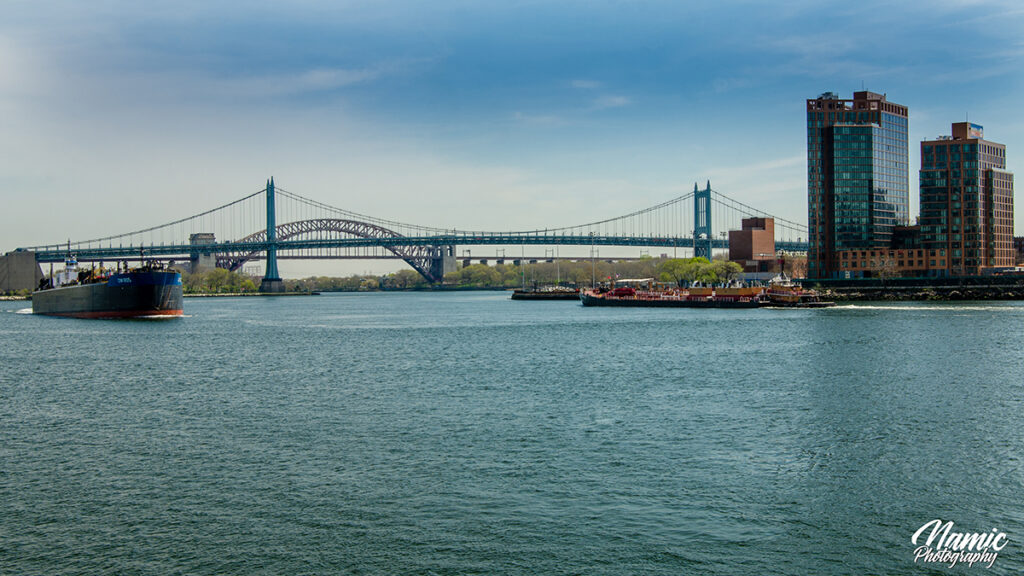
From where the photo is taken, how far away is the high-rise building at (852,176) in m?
127

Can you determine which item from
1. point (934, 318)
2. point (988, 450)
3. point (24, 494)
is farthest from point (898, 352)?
point (24, 494)

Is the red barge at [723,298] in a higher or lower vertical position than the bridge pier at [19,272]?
lower

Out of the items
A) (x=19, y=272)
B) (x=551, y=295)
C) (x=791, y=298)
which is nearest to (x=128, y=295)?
(x=791, y=298)

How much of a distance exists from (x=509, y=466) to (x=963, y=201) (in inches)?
4652

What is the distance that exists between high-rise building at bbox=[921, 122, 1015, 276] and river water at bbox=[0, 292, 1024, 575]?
9382 centimetres

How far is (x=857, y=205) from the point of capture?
12669cm

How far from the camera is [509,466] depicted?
15.9 m

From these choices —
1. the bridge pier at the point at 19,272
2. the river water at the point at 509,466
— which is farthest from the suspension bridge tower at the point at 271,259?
the river water at the point at 509,466

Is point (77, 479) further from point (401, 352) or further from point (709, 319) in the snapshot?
point (709, 319)

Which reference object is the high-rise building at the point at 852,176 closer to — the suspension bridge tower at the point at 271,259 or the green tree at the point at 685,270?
the green tree at the point at 685,270

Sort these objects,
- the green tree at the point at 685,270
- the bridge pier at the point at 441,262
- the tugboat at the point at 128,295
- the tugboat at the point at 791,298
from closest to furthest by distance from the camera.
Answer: the tugboat at the point at 128,295, the tugboat at the point at 791,298, the green tree at the point at 685,270, the bridge pier at the point at 441,262

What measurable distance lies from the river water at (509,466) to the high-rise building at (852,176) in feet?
325

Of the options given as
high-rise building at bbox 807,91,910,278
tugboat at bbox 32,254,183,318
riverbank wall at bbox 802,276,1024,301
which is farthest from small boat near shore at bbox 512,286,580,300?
tugboat at bbox 32,254,183,318

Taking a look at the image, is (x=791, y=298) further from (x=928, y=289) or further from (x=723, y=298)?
(x=928, y=289)
